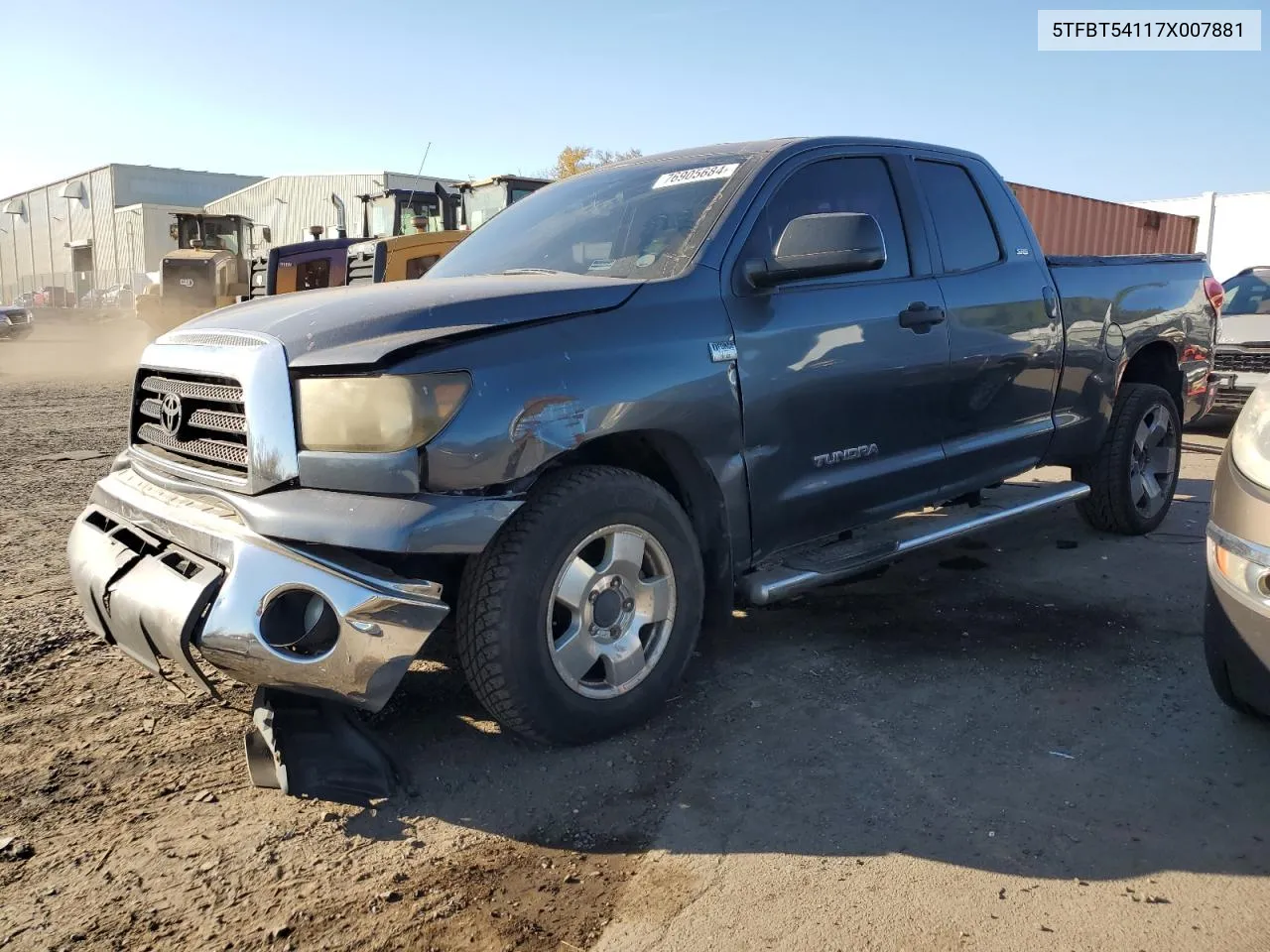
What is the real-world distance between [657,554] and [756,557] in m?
0.51

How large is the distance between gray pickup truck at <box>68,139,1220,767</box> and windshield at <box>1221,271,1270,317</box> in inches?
282

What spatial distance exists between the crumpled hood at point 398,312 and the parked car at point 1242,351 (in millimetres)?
7443

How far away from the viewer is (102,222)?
2251 inches

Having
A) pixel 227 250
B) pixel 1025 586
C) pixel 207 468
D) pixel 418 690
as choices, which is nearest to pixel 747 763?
pixel 418 690

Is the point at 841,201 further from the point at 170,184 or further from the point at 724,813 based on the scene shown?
the point at 170,184

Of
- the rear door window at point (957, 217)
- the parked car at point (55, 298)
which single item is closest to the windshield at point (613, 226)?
the rear door window at point (957, 217)

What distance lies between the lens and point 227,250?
21.7 meters

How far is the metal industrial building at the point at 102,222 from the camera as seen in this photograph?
173 feet

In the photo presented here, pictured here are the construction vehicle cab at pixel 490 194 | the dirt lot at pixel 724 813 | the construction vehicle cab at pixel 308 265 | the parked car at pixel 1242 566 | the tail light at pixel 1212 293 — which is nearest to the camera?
the dirt lot at pixel 724 813

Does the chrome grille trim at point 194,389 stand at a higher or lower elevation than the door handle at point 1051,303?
lower

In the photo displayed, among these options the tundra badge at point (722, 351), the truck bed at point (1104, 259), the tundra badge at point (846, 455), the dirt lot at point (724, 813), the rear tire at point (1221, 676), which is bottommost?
the dirt lot at point (724, 813)

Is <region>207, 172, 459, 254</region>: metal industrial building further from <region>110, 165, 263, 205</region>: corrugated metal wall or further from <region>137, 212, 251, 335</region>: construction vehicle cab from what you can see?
<region>137, 212, 251, 335</region>: construction vehicle cab

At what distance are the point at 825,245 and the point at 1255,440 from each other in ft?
4.59

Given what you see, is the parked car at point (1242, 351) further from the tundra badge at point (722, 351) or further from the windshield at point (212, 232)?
the windshield at point (212, 232)
